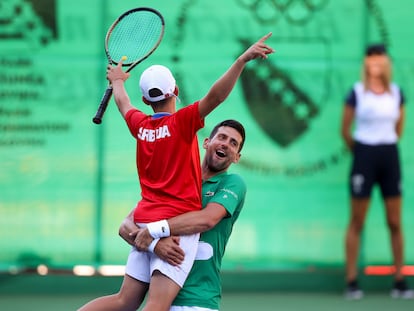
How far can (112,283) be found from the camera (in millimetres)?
9422

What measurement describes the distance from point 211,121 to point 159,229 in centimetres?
428

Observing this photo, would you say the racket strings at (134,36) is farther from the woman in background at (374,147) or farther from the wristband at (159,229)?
the woman in background at (374,147)

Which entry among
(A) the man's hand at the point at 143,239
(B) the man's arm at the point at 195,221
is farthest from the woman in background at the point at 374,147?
(A) the man's hand at the point at 143,239

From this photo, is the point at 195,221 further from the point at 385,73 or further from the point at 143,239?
the point at 385,73

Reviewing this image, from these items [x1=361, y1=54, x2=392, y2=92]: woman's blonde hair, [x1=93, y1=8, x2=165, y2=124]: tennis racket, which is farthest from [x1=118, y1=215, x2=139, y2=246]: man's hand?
[x1=361, y1=54, x2=392, y2=92]: woman's blonde hair

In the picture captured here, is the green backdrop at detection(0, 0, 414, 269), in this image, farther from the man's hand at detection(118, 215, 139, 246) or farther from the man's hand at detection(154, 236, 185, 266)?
the man's hand at detection(154, 236, 185, 266)

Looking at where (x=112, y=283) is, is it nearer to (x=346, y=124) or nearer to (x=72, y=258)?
(x=72, y=258)

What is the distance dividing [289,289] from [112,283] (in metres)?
1.57

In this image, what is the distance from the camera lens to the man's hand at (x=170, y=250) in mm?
5180

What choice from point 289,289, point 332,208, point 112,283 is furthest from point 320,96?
point 112,283

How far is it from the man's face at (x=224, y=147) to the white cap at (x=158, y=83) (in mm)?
309

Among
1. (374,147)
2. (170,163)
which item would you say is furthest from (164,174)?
(374,147)

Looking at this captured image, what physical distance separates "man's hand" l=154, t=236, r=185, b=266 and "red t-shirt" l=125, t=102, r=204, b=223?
12cm

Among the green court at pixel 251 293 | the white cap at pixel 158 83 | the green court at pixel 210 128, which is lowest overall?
the green court at pixel 251 293
